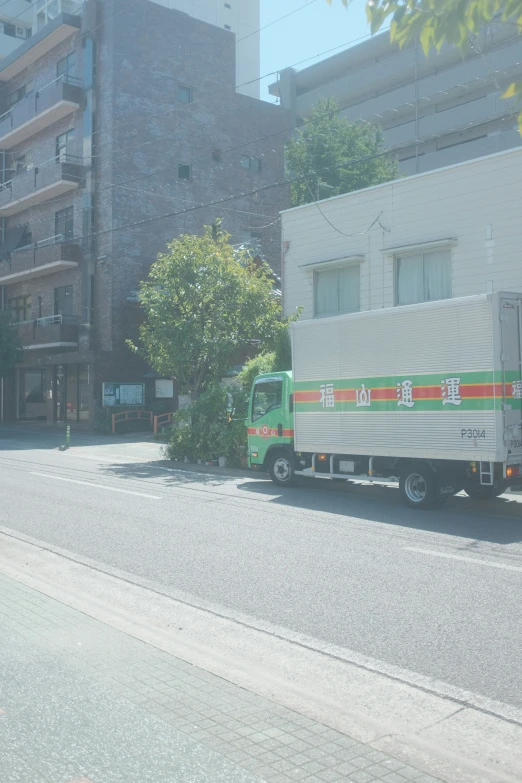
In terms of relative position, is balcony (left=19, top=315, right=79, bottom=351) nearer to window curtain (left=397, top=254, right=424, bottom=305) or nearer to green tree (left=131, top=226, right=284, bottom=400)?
green tree (left=131, top=226, right=284, bottom=400)

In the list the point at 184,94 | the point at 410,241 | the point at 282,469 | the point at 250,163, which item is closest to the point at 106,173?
the point at 184,94

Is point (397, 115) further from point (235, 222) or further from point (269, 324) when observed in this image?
point (269, 324)

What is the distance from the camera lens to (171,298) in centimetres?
2275

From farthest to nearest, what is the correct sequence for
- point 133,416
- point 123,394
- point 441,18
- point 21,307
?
point 21,307
point 123,394
point 133,416
point 441,18

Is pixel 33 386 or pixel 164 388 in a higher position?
pixel 33 386

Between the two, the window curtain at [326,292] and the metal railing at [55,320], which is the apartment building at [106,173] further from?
the window curtain at [326,292]

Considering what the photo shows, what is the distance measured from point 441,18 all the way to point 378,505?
426 inches

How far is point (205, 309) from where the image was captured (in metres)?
22.9

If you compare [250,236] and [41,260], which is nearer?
[41,260]

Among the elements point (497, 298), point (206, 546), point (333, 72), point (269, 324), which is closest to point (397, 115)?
point (333, 72)

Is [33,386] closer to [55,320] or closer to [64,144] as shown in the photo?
[55,320]

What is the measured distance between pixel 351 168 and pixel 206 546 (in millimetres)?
32640

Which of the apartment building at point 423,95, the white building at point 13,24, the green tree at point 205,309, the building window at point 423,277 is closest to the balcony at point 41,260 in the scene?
the green tree at point 205,309

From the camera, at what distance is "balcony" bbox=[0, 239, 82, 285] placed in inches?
1447
